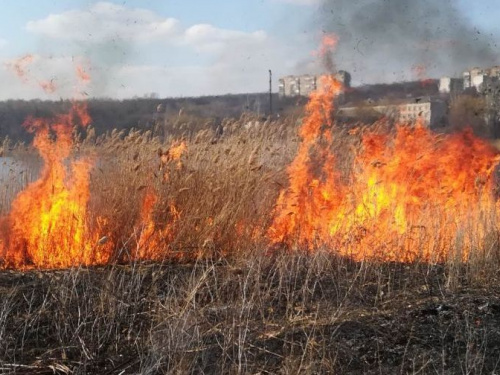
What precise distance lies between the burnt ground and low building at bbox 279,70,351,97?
374cm

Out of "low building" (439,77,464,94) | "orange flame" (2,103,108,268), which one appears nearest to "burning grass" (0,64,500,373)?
"orange flame" (2,103,108,268)

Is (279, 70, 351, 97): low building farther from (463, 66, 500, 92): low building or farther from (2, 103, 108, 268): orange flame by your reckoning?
(2, 103, 108, 268): orange flame

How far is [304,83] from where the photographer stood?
865 centimetres

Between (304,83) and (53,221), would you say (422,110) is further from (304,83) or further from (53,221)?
(53,221)

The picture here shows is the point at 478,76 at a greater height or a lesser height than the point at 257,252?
greater

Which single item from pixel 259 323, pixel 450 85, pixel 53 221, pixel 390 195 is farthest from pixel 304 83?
pixel 259 323

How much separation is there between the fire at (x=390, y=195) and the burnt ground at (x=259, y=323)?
1.62 feet

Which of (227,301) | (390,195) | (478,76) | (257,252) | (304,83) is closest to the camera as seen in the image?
(227,301)

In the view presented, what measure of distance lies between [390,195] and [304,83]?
99.4 inches

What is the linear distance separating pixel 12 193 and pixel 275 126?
3834mm

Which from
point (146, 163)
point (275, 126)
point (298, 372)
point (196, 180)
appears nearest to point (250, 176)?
point (196, 180)

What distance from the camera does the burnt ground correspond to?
3383 millimetres

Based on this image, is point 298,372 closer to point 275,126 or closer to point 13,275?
point 13,275

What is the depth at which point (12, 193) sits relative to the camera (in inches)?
274
